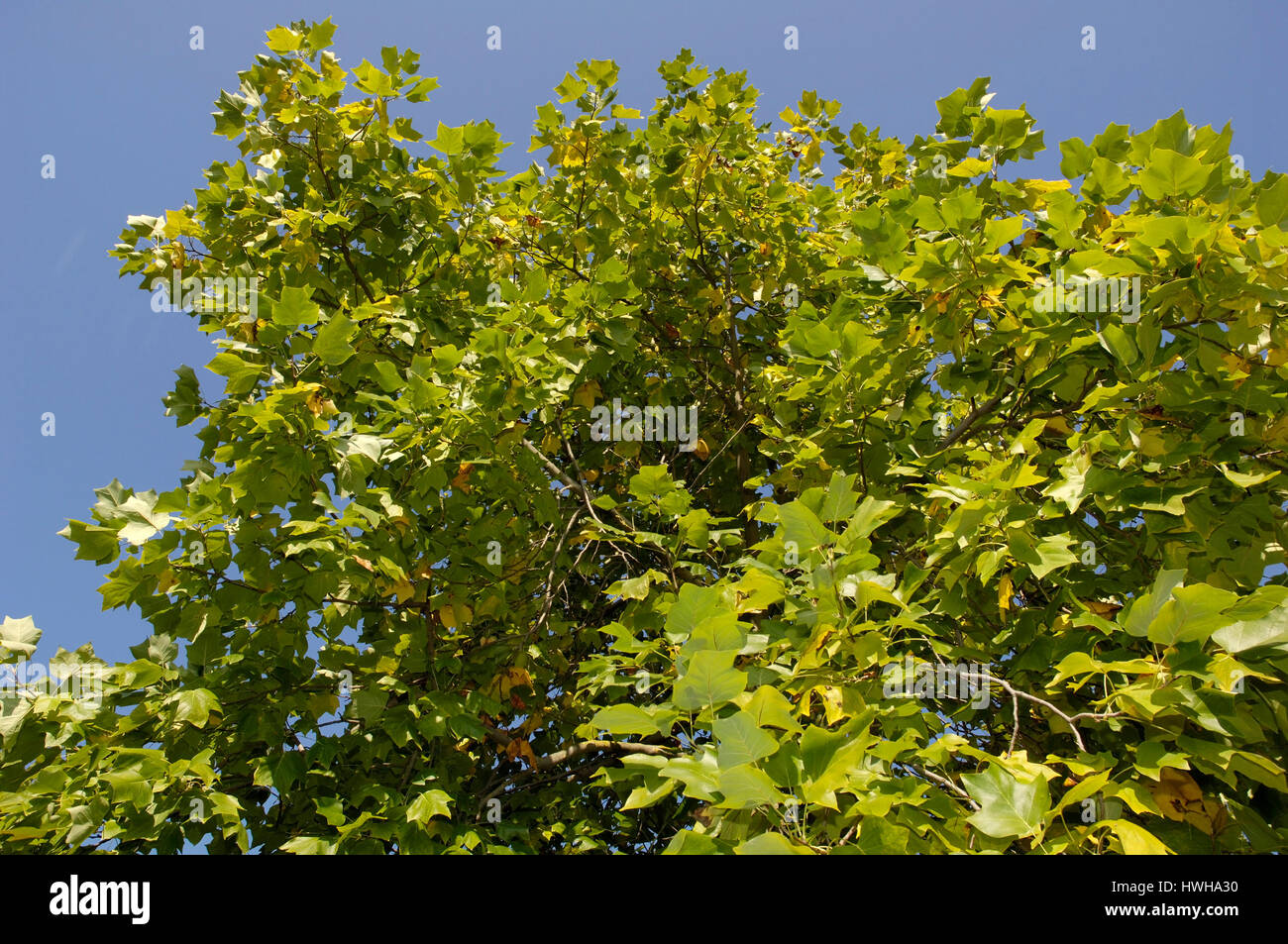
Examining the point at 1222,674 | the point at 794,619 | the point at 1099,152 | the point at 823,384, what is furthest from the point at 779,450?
the point at 1222,674

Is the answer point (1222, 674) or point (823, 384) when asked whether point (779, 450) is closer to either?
point (823, 384)

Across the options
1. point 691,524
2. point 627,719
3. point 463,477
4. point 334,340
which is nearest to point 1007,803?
point 627,719

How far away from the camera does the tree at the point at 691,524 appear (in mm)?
2082

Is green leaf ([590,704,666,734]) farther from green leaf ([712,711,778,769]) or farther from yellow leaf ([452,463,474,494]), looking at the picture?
yellow leaf ([452,463,474,494])

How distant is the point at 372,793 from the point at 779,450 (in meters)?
2.43

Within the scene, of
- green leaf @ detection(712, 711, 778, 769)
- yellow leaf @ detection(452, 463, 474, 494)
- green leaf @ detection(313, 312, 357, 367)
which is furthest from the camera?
yellow leaf @ detection(452, 463, 474, 494)

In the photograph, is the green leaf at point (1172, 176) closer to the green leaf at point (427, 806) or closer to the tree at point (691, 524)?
the tree at point (691, 524)

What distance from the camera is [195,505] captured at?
305 centimetres

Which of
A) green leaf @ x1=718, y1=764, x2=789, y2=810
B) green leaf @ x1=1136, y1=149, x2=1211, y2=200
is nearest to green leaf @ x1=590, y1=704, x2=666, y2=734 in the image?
green leaf @ x1=718, y1=764, x2=789, y2=810

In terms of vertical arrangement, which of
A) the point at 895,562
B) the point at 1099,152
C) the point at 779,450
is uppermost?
the point at 1099,152

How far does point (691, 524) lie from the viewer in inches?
137

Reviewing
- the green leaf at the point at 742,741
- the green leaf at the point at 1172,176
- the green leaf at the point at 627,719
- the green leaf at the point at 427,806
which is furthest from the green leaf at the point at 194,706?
the green leaf at the point at 1172,176

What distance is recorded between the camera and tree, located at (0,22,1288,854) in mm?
2082

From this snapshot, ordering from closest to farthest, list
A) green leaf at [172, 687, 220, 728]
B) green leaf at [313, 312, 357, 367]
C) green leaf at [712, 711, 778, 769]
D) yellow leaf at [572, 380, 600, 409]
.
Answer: green leaf at [712, 711, 778, 769], green leaf at [172, 687, 220, 728], green leaf at [313, 312, 357, 367], yellow leaf at [572, 380, 600, 409]
